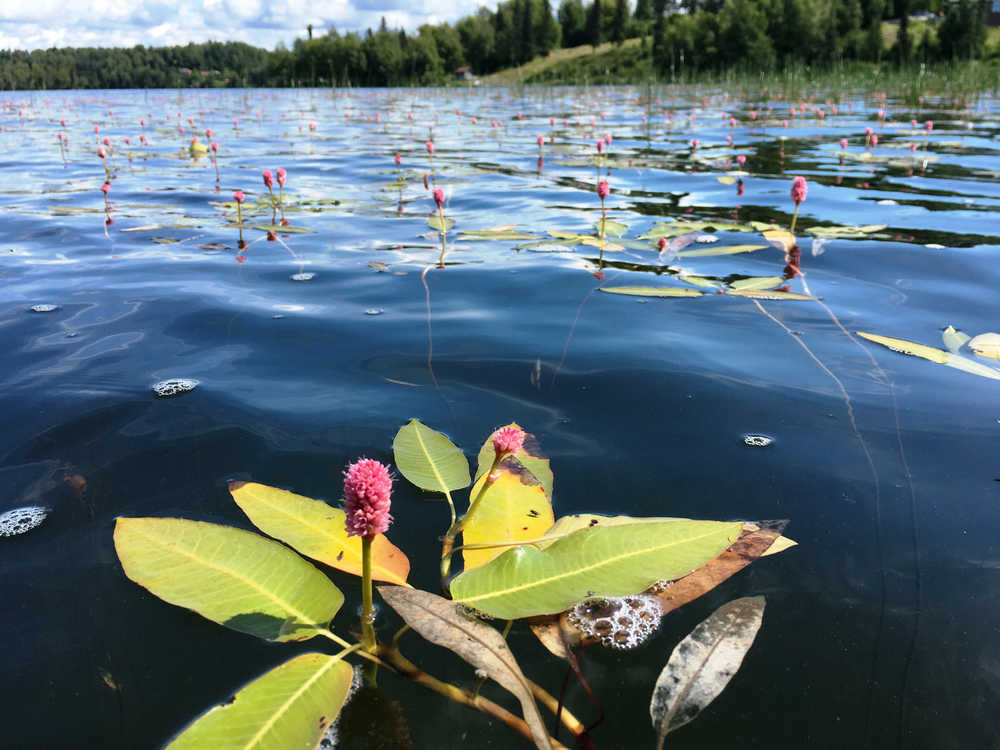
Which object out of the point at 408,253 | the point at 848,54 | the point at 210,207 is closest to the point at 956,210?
the point at 408,253

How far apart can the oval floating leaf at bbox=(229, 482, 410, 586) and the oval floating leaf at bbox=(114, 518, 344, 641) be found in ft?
0.18

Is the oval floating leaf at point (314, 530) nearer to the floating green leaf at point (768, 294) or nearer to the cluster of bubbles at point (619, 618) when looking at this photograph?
the cluster of bubbles at point (619, 618)

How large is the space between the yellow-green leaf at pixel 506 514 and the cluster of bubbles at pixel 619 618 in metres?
0.15

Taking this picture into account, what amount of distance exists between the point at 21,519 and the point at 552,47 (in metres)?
83.5

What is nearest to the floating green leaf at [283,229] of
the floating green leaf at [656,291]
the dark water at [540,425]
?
the dark water at [540,425]

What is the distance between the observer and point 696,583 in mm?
979

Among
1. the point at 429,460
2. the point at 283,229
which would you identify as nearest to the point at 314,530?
the point at 429,460

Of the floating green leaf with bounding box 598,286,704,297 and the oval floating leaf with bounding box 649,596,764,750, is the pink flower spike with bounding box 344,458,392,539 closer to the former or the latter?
the oval floating leaf with bounding box 649,596,764,750

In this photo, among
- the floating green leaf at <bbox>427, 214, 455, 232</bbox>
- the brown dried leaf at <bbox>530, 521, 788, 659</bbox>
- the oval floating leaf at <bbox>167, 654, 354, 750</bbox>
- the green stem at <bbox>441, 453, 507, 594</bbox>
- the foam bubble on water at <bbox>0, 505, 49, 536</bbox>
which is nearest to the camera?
the oval floating leaf at <bbox>167, 654, 354, 750</bbox>

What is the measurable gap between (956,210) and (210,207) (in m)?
4.77

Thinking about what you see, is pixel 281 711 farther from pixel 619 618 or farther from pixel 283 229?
pixel 283 229

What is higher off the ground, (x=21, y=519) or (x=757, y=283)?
(x=757, y=283)

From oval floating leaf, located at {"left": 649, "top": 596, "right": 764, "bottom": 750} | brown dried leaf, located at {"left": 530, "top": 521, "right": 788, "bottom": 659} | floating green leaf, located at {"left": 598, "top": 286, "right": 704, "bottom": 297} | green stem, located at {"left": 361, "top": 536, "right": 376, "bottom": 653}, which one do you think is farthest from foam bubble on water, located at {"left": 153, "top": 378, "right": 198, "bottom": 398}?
floating green leaf, located at {"left": 598, "top": 286, "right": 704, "bottom": 297}

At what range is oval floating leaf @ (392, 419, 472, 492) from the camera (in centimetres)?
116
